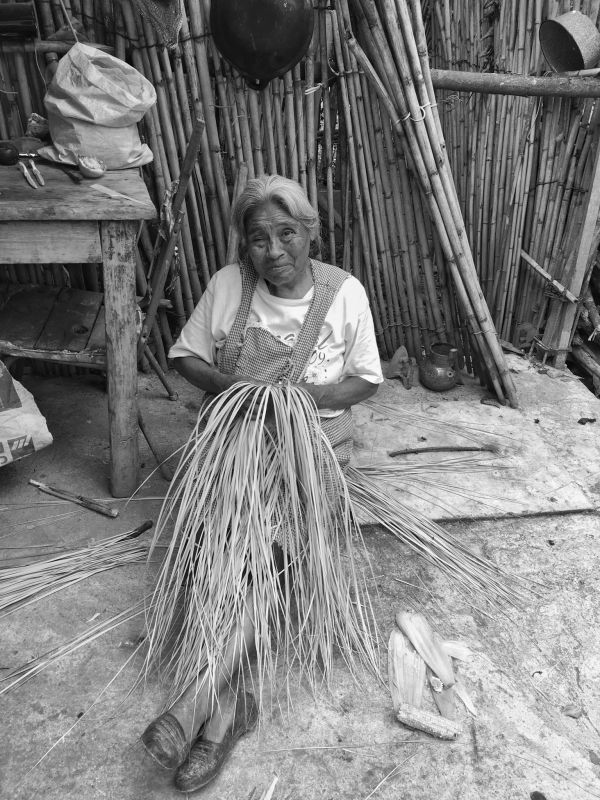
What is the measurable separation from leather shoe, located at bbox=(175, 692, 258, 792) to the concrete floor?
31 millimetres

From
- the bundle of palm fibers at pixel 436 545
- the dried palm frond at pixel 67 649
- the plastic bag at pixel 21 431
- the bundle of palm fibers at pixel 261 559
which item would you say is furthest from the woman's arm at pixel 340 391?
the plastic bag at pixel 21 431

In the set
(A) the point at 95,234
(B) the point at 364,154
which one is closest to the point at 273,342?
(A) the point at 95,234

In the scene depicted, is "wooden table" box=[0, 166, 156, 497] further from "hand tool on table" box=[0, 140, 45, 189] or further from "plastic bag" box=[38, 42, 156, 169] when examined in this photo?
"plastic bag" box=[38, 42, 156, 169]

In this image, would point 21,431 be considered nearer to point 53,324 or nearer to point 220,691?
point 53,324

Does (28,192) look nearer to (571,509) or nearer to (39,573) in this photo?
(39,573)

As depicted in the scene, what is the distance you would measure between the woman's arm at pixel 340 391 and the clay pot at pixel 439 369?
1.06 metres

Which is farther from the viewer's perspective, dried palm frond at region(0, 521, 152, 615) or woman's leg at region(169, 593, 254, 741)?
dried palm frond at region(0, 521, 152, 615)

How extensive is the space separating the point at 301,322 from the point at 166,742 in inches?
49.0

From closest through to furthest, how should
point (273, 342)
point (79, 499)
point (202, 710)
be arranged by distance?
point (202, 710), point (273, 342), point (79, 499)

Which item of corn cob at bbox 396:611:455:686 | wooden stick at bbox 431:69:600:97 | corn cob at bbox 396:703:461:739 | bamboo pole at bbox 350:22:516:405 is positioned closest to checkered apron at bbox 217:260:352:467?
corn cob at bbox 396:611:455:686

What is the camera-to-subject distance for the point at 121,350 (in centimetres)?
228

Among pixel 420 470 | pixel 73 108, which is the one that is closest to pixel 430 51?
pixel 73 108

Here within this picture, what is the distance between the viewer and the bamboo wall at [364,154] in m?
2.77

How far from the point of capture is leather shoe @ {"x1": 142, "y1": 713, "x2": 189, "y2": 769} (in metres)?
1.55
